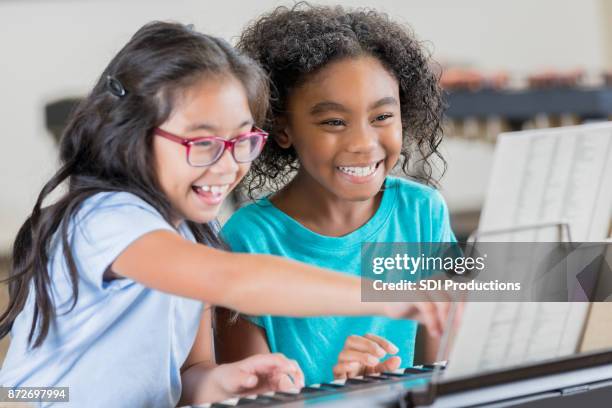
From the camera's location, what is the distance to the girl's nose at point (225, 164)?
3.94 feet

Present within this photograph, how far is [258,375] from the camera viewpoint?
1354 millimetres

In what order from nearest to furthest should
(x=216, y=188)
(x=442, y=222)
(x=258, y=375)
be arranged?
1. (x=216, y=188)
2. (x=258, y=375)
3. (x=442, y=222)

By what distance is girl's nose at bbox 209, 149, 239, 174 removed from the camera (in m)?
1.20

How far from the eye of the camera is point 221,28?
6250mm

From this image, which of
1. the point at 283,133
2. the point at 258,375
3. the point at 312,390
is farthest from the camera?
the point at 283,133

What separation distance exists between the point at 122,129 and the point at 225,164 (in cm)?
→ 14

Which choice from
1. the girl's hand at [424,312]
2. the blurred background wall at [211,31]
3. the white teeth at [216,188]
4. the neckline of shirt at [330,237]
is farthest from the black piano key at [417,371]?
the blurred background wall at [211,31]

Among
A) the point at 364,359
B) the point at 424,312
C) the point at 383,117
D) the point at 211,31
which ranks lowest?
the point at 364,359

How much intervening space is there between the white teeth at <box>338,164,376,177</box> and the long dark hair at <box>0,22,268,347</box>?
232 mm

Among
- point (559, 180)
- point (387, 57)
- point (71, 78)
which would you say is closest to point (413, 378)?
point (559, 180)

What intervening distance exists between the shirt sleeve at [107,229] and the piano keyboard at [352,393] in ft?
0.63

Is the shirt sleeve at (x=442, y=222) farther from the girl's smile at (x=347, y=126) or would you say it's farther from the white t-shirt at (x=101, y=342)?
the white t-shirt at (x=101, y=342)

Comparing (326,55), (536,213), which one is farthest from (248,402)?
(326,55)
